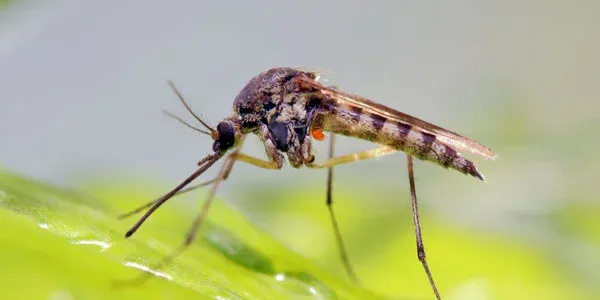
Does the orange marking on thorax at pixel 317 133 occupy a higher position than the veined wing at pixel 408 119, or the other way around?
the veined wing at pixel 408 119

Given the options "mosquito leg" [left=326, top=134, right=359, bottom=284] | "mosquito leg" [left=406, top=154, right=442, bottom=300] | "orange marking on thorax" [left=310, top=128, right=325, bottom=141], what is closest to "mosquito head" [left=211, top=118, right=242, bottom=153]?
"orange marking on thorax" [left=310, top=128, right=325, bottom=141]

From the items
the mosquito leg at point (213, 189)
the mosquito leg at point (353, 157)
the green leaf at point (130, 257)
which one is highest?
the mosquito leg at point (353, 157)

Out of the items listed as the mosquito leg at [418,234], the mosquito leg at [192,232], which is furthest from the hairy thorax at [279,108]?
the mosquito leg at [418,234]

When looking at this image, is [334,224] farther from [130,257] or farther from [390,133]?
[130,257]

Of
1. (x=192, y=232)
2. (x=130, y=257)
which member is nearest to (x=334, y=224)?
(x=192, y=232)

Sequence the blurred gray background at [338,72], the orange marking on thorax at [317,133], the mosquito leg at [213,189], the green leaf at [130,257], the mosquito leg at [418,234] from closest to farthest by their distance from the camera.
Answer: the green leaf at [130,257] < the mosquito leg at [213,189] < the mosquito leg at [418,234] < the orange marking on thorax at [317,133] < the blurred gray background at [338,72]

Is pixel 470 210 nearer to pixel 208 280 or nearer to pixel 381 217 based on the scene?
pixel 381 217

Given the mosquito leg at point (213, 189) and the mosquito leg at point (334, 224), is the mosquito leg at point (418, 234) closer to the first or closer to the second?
the mosquito leg at point (334, 224)
